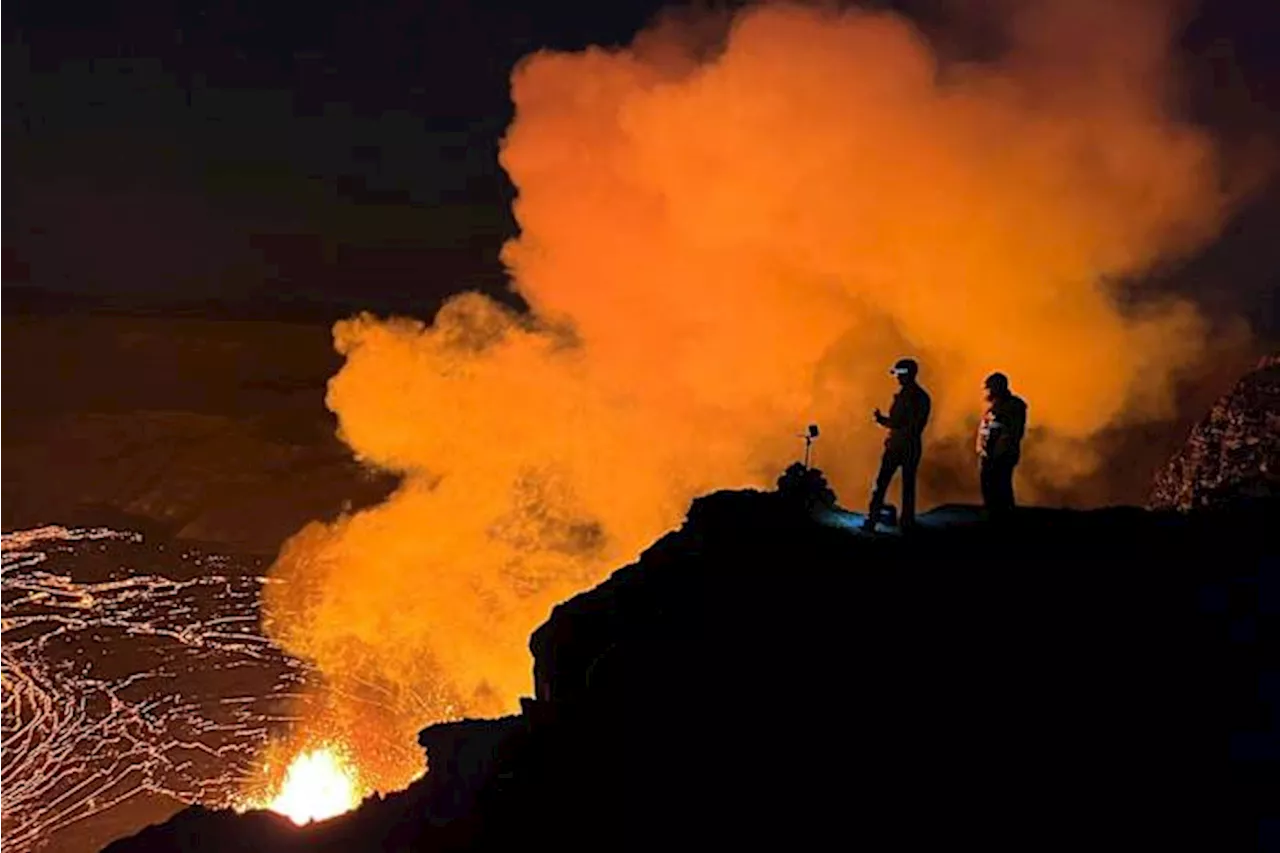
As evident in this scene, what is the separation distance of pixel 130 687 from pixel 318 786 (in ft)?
59.5

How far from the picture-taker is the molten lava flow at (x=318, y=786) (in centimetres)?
3431

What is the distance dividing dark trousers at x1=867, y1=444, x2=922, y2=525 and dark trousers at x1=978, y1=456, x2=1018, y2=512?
115 centimetres

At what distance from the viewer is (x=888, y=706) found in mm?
11242

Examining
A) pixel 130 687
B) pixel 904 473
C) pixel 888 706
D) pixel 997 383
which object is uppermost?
pixel 130 687

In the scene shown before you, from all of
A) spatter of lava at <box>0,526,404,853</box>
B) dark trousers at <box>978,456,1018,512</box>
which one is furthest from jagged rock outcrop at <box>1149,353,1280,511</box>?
spatter of lava at <box>0,526,404,853</box>

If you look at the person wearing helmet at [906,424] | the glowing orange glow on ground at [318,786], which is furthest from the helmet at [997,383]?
the glowing orange glow on ground at [318,786]

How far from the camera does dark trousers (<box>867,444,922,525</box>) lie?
1539 centimetres

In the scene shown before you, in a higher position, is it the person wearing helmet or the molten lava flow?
the molten lava flow

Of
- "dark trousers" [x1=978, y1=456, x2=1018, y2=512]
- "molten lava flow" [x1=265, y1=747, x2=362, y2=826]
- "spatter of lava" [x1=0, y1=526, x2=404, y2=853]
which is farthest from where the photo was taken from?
"spatter of lava" [x1=0, y1=526, x2=404, y2=853]

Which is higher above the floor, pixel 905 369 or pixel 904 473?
pixel 905 369

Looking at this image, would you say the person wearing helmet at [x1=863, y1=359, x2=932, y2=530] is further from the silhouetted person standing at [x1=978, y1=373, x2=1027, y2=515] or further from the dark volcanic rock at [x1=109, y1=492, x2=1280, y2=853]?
the dark volcanic rock at [x1=109, y1=492, x2=1280, y2=853]

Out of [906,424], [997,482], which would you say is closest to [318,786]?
[997,482]

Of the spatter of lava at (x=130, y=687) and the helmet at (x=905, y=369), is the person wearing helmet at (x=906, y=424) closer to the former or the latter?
the helmet at (x=905, y=369)

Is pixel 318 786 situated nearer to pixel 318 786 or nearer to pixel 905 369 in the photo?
pixel 318 786
